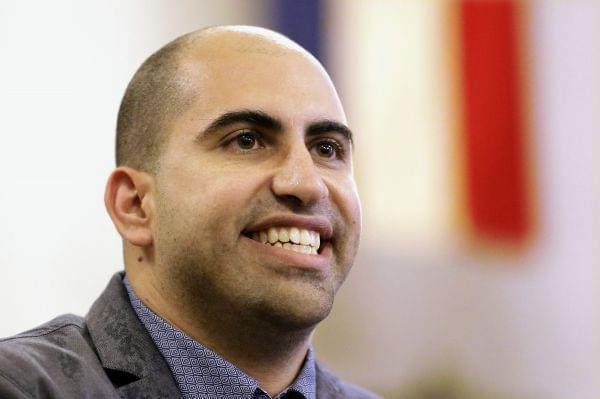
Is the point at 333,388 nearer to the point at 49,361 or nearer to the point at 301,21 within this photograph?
the point at 49,361

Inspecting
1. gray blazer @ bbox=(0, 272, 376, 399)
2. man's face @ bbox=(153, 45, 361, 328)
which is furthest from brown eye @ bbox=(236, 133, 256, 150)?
gray blazer @ bbox=(0, 272, 376, 399)

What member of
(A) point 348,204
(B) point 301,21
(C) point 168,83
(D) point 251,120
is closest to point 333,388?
(A) point 348,204

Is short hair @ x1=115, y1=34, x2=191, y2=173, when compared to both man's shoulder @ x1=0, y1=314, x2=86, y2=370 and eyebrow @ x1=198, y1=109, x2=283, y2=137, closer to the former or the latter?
eyebrow @ x1=198, y1=109, x2=283, y2=137

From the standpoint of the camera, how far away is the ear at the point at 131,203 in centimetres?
257

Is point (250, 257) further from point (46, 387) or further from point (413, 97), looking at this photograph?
point (413, 97)

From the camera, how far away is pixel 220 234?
93.7 inches

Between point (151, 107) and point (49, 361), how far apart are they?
729mm

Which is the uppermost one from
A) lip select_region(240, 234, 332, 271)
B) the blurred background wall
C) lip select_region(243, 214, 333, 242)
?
lip select_region(243, 214, 333, 242)

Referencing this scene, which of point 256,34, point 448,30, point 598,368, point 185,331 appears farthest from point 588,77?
point 185,331

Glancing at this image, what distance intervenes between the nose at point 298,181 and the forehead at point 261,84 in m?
0.11

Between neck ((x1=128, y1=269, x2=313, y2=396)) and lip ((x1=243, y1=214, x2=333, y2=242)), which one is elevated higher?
lip ((x1=243, y1=214, x2=333, y2=242))

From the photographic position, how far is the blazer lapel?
2334 millimetres

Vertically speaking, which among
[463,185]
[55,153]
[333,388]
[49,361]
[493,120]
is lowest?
[463,185]

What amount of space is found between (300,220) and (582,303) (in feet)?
13.5
